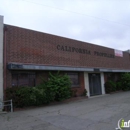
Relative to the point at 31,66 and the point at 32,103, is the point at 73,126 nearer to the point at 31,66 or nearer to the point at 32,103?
the point at 32,103

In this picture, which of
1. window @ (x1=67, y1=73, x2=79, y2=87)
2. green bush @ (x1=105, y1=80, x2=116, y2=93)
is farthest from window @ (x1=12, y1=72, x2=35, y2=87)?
green bush @ (x1=105, y1=80, x2=116, y2=93)

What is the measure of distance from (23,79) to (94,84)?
9746 millimetres

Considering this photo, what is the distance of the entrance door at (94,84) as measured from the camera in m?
19.5

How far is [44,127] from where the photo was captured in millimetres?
6562

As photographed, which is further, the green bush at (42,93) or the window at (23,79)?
the window at (23,79)

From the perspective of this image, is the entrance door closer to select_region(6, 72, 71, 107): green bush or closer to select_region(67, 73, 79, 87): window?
select_region(67, 73, 79, 87): window

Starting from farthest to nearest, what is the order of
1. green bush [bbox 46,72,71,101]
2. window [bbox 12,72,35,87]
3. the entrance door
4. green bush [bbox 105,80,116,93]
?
green bush [bbox 105,80,116,93], the entrance door, green bush [bbox 46,72,71,101], window [bbox 12,72,35,87]

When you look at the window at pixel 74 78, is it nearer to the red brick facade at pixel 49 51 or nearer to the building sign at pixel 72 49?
the red brick facade at pixel 49 51

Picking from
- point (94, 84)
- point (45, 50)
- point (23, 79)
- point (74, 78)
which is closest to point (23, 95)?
point (23, 79)

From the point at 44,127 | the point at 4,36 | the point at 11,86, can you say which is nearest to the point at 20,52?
the point at 4,36

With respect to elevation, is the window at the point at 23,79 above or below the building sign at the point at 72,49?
below

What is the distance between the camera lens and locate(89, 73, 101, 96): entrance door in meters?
19.5

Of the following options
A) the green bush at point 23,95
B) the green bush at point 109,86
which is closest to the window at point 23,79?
the green bush at point 23,95

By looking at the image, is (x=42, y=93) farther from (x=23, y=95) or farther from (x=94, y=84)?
(x=94, y=84)
